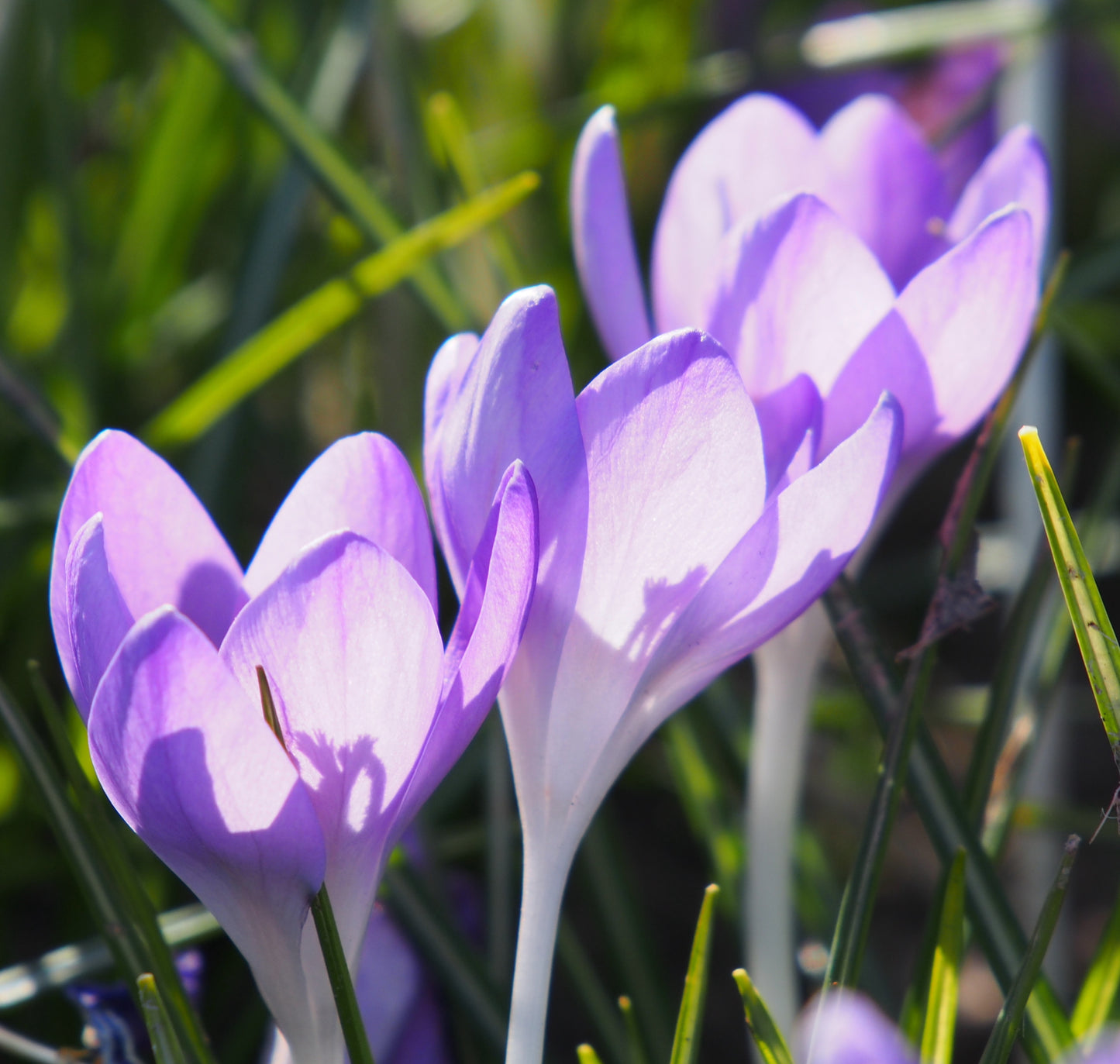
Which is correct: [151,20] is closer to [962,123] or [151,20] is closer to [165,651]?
[962,123]

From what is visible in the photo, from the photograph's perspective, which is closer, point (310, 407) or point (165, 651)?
point (165, 651)

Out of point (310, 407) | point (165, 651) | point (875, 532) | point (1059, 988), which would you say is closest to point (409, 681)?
point (165, 651)

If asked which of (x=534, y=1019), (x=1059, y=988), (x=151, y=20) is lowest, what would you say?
(x=1059, y=988)

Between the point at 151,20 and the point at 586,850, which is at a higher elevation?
the point at 151,20

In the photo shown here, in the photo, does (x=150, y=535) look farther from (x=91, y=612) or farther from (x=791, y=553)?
(x=791, y=553)

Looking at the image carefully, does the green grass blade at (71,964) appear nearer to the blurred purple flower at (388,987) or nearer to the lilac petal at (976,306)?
the blurred purple flower at (388,987)

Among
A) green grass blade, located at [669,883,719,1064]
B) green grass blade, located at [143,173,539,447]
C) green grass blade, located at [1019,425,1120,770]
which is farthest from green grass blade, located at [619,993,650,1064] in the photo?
green grass blade, located at [143,173,539,447]

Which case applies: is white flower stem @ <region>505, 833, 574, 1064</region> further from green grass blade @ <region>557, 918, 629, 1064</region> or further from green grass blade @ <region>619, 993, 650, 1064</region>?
green grass blade @ <region>557, 918, 629, 1064</region>
